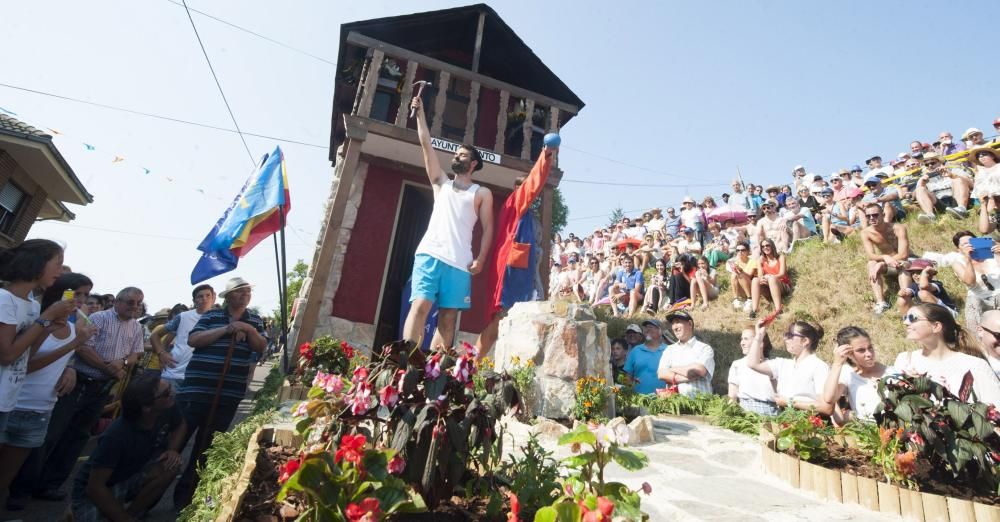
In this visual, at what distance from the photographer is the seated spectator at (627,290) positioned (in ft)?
34.4

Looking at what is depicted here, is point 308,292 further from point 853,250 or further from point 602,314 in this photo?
point 853,250

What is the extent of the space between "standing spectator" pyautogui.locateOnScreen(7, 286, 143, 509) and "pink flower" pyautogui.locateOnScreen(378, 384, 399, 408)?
3583 millimetres

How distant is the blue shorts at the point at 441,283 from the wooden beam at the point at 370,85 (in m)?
4.00

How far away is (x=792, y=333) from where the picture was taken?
4.75 m

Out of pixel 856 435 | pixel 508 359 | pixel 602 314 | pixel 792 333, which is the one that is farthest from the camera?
pixel 602 314

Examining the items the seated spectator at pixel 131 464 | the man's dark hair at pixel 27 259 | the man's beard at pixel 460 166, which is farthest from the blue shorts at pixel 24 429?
the man's beard at pixel 460 166

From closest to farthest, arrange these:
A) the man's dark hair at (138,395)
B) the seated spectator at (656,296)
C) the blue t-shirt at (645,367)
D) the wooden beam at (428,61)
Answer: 1. the man's dark hair at (138,395)
2. the blue t-shirt at (645,367)
3. the wooden beam at (428,61)
4. the seated spectator at (656,296)

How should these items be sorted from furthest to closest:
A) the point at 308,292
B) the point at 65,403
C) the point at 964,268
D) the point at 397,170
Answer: the point at 397,170 < the point at 308,292 < the point at 964,268 < the point at 65,403

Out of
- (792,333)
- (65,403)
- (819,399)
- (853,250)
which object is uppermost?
(853,250)

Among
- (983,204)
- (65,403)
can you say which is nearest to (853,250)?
(983,204)

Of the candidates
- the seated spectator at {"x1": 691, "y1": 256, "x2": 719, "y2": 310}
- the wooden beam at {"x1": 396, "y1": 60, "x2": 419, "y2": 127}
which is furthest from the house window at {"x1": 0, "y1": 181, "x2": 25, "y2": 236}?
the seated spectator at {"x1": 691, "y1": 256, "x2": 719, "y2": 310}

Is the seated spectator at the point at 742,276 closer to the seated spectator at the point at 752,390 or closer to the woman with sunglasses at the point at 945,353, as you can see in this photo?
the seated spectator at the point at 752,390

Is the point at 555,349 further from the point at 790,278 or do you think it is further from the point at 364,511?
the point at 790,278

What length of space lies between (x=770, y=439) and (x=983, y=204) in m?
6.54
